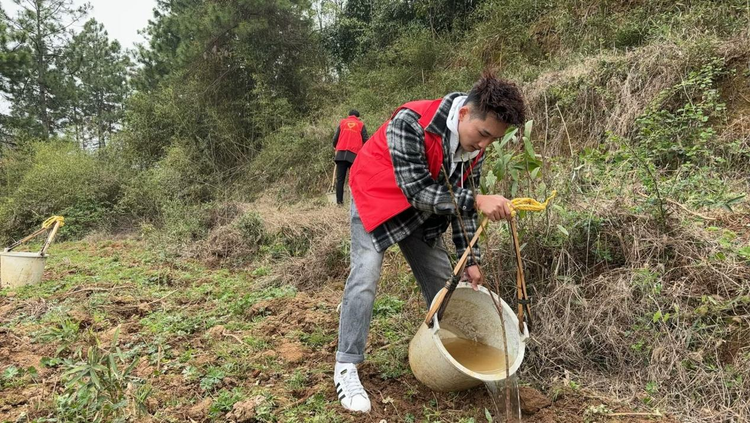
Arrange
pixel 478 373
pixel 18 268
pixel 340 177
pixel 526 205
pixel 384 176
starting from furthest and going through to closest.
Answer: pixel 340 177, pixel 18 268, pixel 384 176, pixel 478 373, pixel 526 205

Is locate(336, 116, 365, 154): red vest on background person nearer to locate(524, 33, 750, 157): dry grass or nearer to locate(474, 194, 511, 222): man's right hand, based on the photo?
locate(524, 33, 750, 157): dry grass

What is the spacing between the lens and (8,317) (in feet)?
11.0

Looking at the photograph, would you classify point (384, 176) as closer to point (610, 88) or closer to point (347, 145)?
point (610, 88)

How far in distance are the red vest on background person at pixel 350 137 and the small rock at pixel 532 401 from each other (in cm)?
482

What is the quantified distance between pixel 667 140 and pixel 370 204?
3.03m

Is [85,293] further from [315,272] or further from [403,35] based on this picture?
[403,35]

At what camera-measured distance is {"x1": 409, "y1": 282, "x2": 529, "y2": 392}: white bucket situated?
1.85 meters

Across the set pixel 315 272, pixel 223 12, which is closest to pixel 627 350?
pixel 315 272

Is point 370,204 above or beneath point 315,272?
above

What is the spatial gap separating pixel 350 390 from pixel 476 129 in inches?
48.0

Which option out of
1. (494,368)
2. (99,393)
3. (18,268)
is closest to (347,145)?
(18,268)

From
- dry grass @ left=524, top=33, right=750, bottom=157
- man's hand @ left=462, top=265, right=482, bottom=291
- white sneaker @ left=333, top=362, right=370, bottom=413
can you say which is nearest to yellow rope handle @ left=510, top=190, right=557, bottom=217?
man's hand @ left=462, top=265, right=482, bottom=291

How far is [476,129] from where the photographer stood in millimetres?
1763

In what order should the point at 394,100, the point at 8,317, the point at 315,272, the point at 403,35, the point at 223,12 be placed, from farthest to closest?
1. the point at 223,12
2. the point at 403,35
3. the point at 394,100
4. the point at 315,272
5. the point at 8,317
